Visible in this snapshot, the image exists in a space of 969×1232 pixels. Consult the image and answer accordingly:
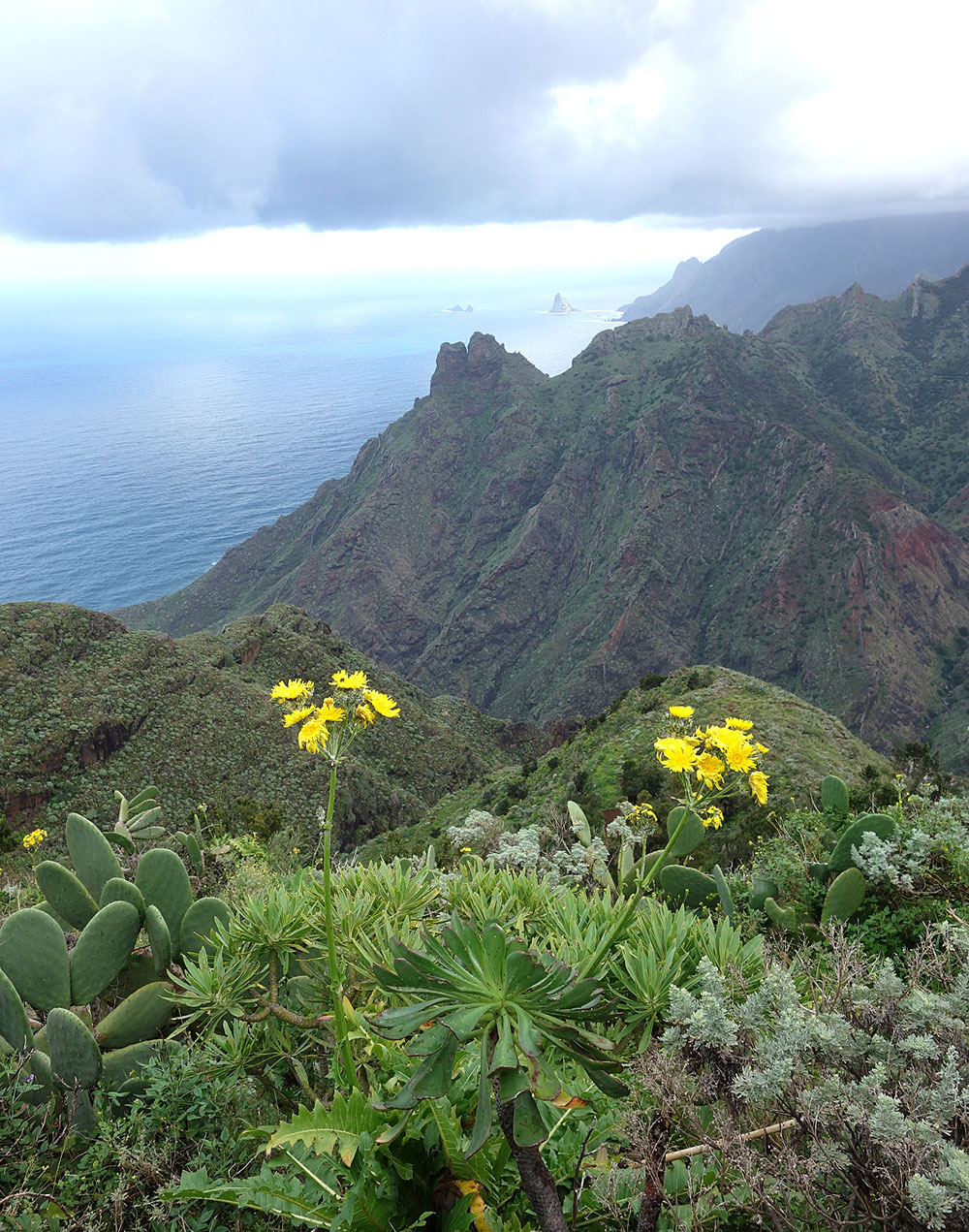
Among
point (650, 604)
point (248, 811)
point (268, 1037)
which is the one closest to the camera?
point (268, 1037)

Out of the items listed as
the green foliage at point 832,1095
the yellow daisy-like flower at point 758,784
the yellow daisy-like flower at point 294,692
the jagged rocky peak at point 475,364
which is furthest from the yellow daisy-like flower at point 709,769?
the jagged rocky peak at point 475,364

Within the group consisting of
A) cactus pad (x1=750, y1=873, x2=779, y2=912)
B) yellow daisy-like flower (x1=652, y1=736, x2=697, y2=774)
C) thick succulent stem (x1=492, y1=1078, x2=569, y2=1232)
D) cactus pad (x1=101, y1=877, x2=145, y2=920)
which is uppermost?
yellow daisy-like flower (x1=652, y1=736, x2=697, y2=774)

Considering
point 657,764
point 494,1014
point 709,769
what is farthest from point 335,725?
point 657,764

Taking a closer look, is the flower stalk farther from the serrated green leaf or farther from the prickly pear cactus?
the prickly pear cactus

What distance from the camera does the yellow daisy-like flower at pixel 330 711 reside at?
269 cm

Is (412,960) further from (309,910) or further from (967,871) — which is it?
(967,871)

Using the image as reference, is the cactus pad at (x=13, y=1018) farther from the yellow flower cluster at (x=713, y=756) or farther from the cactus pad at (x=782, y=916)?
the cactus pad at (x=782, y=916)

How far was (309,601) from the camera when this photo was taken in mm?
108250

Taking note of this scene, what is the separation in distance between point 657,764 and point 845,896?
2230 cm

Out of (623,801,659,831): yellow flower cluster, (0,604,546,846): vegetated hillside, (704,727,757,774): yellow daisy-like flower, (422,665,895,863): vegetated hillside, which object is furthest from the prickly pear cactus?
(0,604,546,846): vegetated hillside

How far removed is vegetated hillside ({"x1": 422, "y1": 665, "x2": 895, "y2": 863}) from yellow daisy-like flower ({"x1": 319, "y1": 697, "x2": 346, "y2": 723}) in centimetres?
1305

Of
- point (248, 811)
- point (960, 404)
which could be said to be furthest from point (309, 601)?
point (960, 404)

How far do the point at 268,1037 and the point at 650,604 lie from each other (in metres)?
87.9

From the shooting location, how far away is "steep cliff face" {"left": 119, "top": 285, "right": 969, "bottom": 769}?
78750 mm
